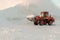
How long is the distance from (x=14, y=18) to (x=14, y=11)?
124mm

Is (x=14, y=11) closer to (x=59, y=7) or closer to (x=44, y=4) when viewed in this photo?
(x=44, y=4)

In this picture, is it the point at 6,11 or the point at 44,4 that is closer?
the point at 6,11

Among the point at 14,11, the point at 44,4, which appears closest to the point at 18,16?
the point at 14,11

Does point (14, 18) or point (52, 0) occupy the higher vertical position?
point (52, 0)

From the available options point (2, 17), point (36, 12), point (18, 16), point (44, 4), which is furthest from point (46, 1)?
point (2, 17)

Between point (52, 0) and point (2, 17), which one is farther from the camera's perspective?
point (52, 0)

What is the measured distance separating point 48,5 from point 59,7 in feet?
0.50

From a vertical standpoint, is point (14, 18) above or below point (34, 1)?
below

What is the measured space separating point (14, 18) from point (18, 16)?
0.10 metres

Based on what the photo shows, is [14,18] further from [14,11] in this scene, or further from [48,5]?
[48,5]

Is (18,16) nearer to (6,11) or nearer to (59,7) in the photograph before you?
(6,11)

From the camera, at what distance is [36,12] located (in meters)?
2.29

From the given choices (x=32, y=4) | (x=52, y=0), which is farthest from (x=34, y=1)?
(x=52, y=0)

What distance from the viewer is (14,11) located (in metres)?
2.27
